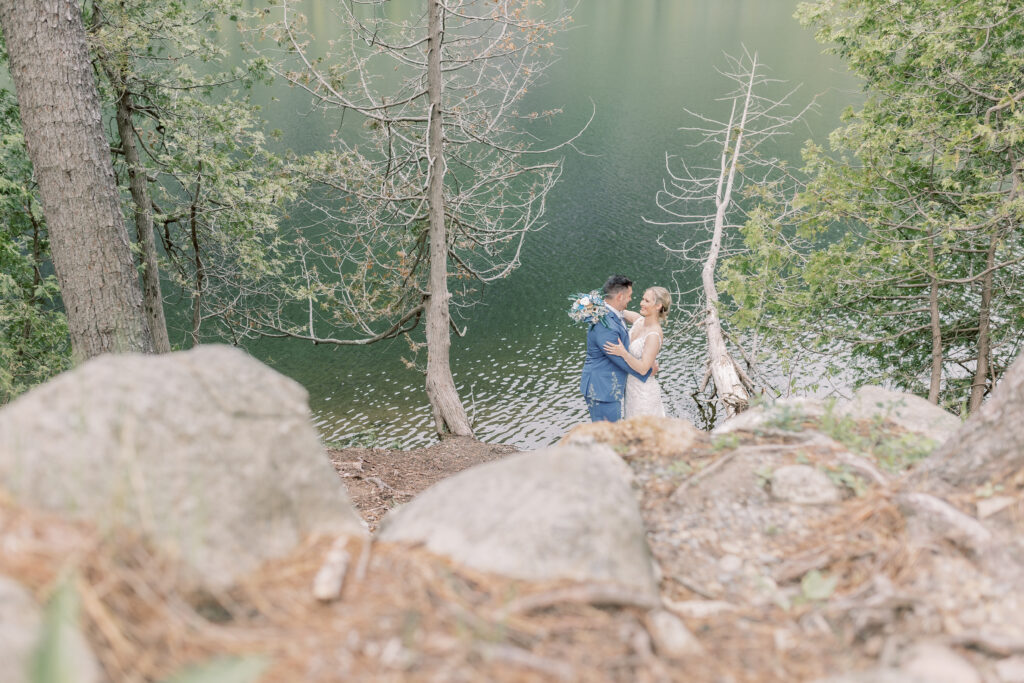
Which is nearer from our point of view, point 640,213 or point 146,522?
point 146,522

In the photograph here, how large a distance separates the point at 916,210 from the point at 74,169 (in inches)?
413

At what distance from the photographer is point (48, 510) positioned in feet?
5.73

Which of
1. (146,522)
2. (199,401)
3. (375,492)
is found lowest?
(375,492)

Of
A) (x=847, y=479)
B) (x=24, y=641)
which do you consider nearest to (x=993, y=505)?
(x=847, y=479)

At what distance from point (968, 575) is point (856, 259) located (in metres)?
9.25

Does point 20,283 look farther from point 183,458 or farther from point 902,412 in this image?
point 902,412

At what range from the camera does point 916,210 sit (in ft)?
31.3

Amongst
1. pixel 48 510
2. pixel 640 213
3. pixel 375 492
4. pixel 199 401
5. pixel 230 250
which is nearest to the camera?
pixel 48 510

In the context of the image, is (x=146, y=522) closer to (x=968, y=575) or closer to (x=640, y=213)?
(x=968, y=575)

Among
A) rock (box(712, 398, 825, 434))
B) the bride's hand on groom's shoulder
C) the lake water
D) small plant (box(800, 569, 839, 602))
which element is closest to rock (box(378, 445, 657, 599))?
small plant (box(800, 569, 839, 602))

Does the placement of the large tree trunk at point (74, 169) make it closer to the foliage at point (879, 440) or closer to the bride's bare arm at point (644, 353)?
the bride's bare arm at point (644, 353)

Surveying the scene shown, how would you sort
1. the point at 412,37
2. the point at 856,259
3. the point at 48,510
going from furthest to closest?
the point at 856,259 → the point at 412,37 → the point at 48,510

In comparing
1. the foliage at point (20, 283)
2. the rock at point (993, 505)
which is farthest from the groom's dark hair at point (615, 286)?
the foliage at point (20, 283)

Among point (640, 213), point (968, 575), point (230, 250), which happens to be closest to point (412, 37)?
point (230, 250)
